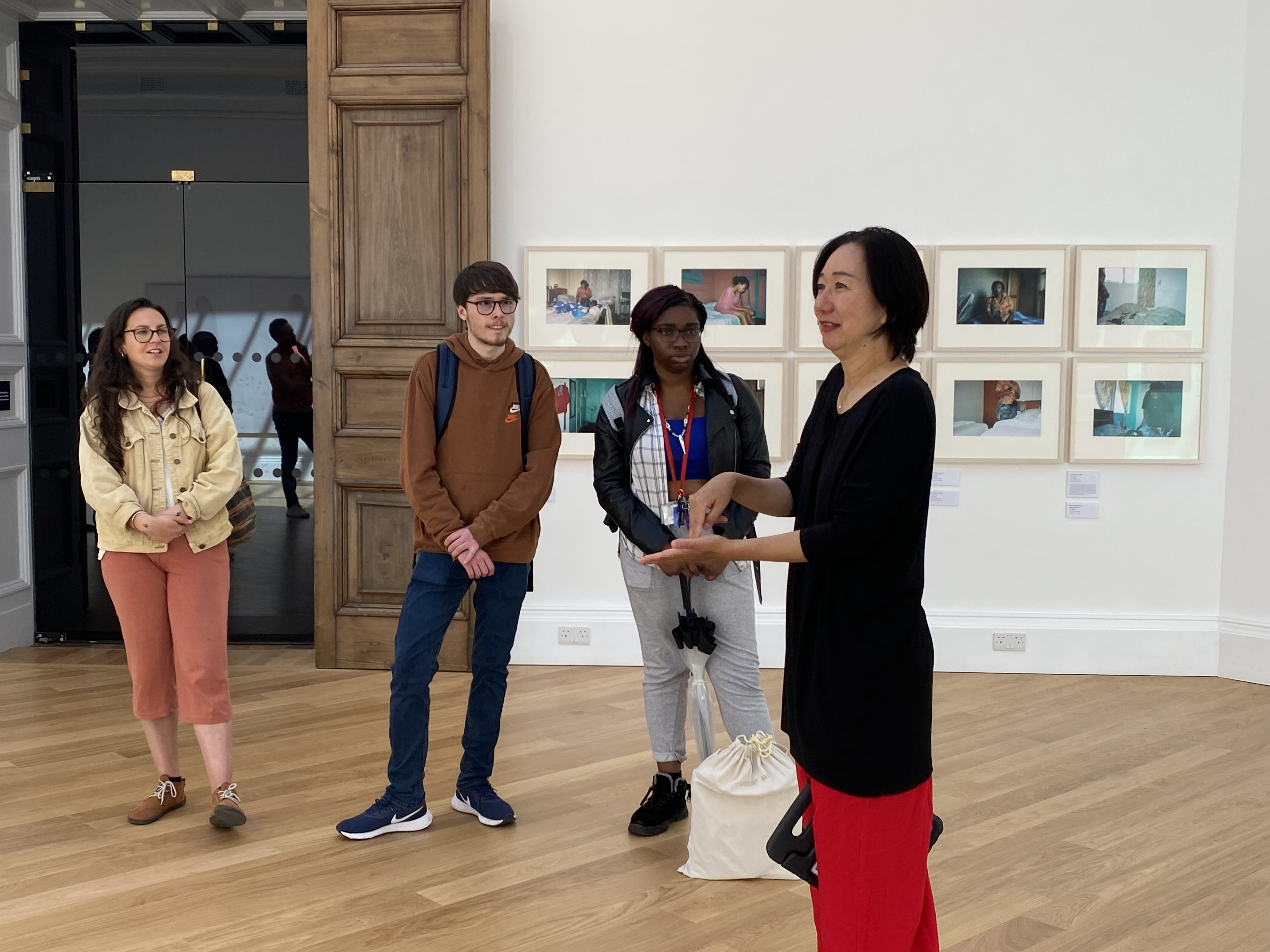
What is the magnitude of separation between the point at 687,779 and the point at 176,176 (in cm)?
480

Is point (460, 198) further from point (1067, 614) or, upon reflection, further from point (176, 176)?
point (1067, 614)

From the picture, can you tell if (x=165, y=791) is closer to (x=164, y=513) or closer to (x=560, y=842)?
(x=164, y=513)

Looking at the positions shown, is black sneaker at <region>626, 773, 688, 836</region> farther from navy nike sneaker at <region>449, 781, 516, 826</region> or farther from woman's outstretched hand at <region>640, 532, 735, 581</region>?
woman's outstretched hand at <region>640, 532, 735, 581</region>

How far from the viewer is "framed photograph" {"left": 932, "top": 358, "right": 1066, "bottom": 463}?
259 inches

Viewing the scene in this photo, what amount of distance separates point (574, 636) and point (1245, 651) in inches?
145

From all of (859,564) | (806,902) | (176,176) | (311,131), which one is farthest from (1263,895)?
(176,176)

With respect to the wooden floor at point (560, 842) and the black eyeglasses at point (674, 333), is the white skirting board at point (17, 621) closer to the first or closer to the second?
the wooden floor at point (560, 842)

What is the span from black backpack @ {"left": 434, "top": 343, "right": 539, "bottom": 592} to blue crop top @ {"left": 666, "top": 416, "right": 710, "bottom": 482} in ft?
1.76

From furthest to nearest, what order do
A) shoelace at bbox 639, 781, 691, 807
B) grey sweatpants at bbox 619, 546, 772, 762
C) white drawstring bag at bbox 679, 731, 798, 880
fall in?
shoelace at bbox 639, 781, 691, 807
grey sweatpants at bbox 619, 546, 772, 762
white drawstring bag at bbox 679, 731, 798, 880

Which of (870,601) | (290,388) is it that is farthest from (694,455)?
(290,388)

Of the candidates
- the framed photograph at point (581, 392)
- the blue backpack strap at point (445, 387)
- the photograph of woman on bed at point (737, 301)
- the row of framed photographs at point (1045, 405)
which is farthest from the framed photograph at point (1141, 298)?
the blue backpack strap at point (445, 387)

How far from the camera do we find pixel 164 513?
395 centimetres

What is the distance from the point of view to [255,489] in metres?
7.30

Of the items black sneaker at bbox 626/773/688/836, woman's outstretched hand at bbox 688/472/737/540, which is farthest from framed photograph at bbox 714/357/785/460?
woman's outstretched hand at bbox 688/472/737/540
